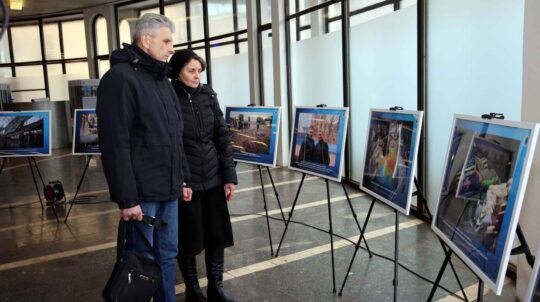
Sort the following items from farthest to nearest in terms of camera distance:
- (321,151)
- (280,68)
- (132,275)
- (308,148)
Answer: (280,68) < (308,148) < (321,151) < (132,275)

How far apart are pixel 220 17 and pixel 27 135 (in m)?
5.49

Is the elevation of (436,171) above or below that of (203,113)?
below

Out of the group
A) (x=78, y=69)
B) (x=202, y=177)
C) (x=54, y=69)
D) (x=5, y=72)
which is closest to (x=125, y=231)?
(x=202, y=177)

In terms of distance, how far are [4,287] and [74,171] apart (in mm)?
5124

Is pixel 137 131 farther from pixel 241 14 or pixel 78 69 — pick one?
pixel 78 69

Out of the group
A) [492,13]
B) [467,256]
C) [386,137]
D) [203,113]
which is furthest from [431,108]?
[467,256]

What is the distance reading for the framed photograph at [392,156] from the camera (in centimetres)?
229

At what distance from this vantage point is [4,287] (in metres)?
3.11

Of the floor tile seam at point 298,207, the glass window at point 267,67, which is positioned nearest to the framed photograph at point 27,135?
the floor tile seam at point 298,207

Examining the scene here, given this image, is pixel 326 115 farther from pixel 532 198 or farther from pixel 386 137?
pixel 532 198

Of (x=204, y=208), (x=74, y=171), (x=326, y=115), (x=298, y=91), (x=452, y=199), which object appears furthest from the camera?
(x=74, y=171)

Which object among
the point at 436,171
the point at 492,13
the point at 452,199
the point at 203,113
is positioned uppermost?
the point at 492,13

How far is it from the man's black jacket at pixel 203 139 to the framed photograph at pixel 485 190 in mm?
1236

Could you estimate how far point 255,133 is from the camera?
3.66m
